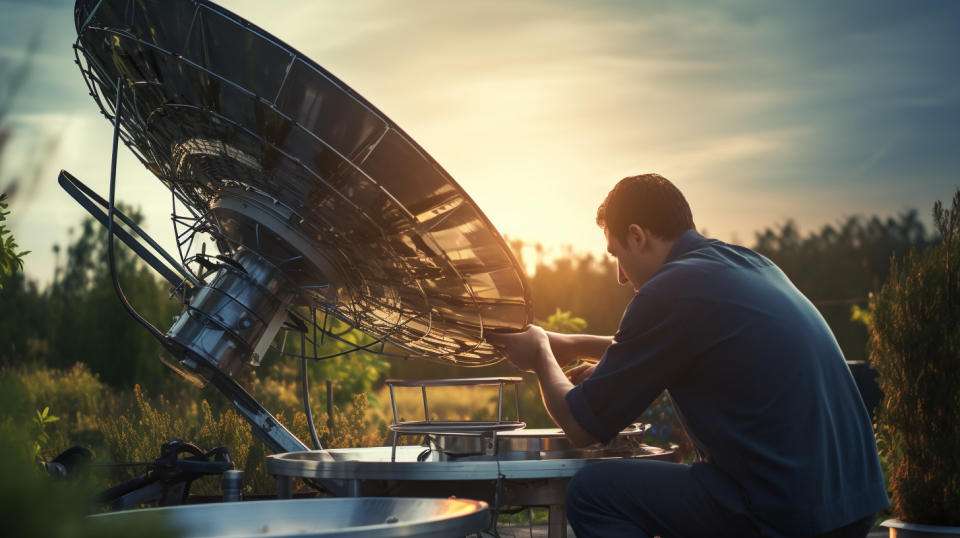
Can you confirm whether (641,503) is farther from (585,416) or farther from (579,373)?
(579,373)

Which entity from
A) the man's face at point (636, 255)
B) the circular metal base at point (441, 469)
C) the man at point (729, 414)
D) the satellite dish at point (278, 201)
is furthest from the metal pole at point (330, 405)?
the man at point (729, 414)

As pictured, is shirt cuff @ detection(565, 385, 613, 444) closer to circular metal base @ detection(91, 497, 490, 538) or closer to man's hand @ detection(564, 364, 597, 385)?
man's hand @ detection(564, 364, 597, 385)

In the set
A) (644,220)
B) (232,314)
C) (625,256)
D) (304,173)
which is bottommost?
(232,314)

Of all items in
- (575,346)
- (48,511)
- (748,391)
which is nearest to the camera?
(48,511)

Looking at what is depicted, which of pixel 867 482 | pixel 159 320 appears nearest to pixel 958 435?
pixel 867 482

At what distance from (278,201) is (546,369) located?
107 cm

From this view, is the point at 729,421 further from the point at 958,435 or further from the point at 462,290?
the point at 958,435

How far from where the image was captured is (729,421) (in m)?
→ 2.46

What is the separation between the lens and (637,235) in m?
2.88

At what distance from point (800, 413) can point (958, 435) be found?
3.17 m

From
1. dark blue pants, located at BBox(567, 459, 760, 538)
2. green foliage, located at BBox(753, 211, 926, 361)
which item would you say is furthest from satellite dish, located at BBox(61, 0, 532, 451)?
green foliage, located at BBox(753, 211, 926, 361)

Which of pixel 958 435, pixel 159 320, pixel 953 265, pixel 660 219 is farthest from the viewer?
pixel 159 320

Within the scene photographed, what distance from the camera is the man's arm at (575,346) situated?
3.30 meters

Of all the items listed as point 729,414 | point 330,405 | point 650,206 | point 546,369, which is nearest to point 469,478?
point 546,369
